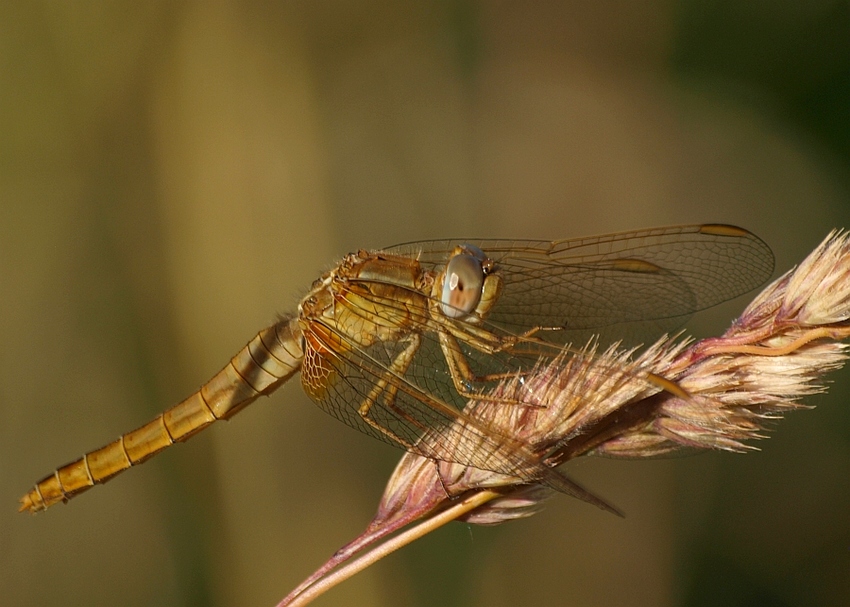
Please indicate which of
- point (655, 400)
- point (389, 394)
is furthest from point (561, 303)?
point (655, 400)

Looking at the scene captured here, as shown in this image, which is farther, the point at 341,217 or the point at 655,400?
the point at 341,217

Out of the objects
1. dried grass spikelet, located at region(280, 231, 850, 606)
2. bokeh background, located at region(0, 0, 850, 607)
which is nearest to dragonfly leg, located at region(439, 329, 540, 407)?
dried grass spikelet, located at region(280, 231, 850, 606)

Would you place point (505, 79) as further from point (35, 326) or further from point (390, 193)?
point (35, 326)

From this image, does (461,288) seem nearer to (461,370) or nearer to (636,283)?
(461,370)

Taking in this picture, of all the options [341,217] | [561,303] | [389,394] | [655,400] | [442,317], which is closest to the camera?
[655,400]

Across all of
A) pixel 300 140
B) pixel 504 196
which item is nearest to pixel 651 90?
pixel 504 196

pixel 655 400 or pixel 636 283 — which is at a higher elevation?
pixel 636 283
